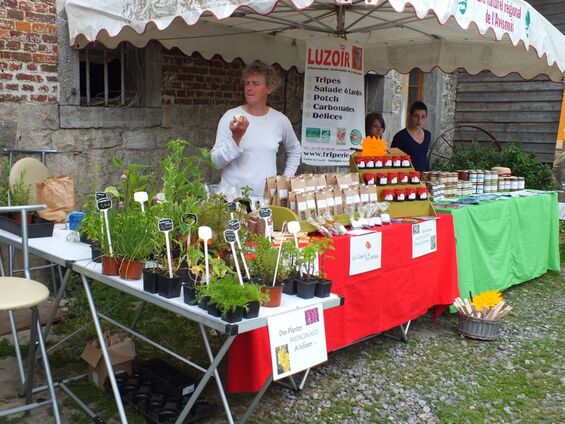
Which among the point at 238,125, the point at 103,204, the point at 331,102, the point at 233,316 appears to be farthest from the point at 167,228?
the point at 331,102

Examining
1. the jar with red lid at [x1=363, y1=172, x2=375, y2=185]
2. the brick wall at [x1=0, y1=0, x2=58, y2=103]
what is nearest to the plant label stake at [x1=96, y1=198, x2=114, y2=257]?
the jar with red lid at [x1=363, y1=172, x2=375, y2=185]

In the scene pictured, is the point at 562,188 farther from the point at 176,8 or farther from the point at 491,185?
the point at 176,8

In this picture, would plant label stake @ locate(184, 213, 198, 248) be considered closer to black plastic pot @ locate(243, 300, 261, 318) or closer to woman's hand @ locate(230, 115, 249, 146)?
black plastic pot @ locate(243, 300, 261, 318)

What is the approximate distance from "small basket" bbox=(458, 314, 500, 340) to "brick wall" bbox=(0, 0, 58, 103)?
3.58 meters

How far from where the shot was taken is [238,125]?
11.6 ft

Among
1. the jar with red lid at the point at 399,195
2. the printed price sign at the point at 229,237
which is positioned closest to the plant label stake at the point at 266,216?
the printed price sign at the point at 229,237

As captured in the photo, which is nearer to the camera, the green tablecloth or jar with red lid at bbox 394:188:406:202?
jar with red lid at bbox 394:188:406:202

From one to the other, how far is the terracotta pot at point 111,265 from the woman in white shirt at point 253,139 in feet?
4.98

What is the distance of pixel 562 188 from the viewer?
9547mm

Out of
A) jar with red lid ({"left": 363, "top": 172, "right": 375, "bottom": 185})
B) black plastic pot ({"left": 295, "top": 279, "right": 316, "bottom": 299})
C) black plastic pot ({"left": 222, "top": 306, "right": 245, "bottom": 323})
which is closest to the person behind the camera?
black plastic pot ({"left": 222, "top": 306, "right": 245, "bottom": 323})

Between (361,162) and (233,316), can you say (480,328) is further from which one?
(233,316)

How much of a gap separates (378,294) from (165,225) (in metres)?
1.81

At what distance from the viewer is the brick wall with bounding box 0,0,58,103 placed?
4.11m

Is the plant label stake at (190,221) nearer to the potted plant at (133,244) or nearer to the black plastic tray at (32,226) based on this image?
the potted plant at (133,244)
